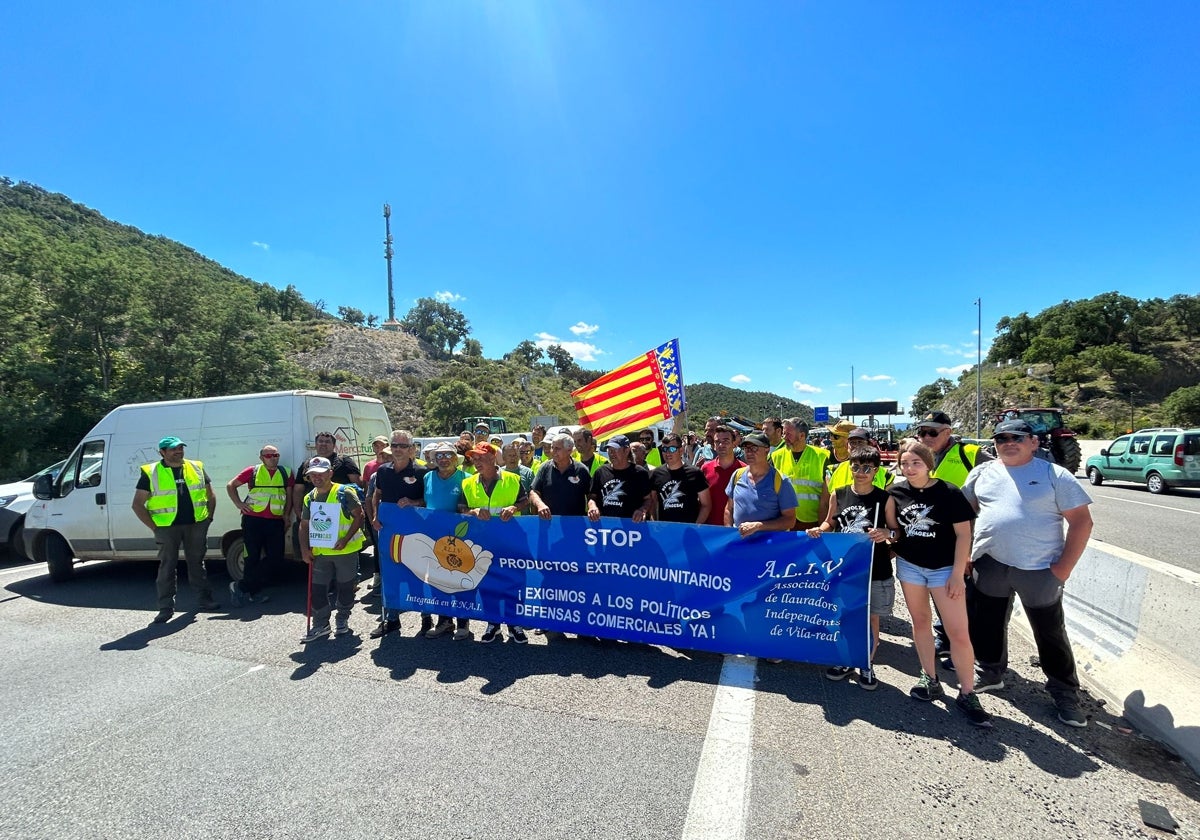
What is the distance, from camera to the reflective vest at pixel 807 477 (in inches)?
197

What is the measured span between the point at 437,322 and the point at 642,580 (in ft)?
358

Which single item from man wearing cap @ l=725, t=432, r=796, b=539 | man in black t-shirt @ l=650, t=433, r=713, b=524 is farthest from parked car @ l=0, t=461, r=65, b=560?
man wearing cap @ l=725, t=432, r=796, b=539

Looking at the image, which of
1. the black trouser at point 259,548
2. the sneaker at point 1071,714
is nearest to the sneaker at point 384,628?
the black trouser at point 259,548

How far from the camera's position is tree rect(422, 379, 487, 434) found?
4734cm

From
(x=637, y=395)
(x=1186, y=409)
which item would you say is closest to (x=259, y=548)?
(x=637, y=395)

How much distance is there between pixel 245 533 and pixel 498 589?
342 centimetres

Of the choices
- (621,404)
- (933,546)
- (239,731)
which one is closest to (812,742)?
(933,546)

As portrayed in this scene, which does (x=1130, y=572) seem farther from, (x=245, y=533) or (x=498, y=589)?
(x=245, y=533)

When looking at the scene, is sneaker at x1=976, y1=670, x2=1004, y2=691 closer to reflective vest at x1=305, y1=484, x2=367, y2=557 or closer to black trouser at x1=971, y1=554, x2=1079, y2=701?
black trouser at x1=971, y1=554, x2=1079, y2=701

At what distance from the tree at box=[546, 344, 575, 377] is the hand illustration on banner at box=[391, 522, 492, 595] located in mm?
102452

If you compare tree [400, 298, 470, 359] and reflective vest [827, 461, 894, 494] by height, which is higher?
tree [400, 298, 470, 359]

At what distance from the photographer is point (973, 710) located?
3113 millimetres

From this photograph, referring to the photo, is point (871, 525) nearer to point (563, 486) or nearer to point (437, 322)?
point (563, 486)

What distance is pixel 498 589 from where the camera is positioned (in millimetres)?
4594
